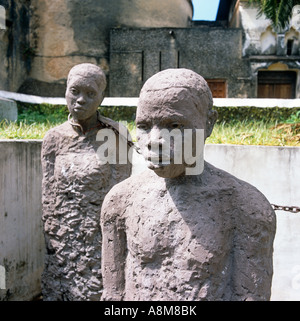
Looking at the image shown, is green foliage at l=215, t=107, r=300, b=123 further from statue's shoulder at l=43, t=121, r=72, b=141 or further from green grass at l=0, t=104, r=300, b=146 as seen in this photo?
statue's shoulder at l=43, t=121, r=72, b=141

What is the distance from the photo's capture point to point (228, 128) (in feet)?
18.8

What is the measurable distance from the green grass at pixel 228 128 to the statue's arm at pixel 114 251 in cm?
306

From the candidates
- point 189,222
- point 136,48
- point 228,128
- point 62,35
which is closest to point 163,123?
point 189,222

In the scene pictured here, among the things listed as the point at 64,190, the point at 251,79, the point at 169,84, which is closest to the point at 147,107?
the point at 169,84

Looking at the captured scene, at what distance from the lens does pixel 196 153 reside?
5.07 ft

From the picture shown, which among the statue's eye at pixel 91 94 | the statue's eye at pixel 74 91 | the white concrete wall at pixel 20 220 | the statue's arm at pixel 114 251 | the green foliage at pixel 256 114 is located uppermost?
the statue's eye at pixel 74 91

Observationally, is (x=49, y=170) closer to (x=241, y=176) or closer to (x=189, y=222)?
(x=241, y=176)

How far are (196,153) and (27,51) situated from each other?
12.7 meters

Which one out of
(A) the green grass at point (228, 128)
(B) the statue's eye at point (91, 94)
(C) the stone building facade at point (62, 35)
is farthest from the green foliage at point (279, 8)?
(C) the stone building facade at point (62, 35)

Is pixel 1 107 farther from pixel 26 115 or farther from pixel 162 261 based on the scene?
pixel 162 261

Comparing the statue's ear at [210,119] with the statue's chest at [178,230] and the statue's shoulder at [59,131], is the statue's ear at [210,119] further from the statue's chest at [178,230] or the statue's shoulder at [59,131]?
the statue's shoulder at [59,131]

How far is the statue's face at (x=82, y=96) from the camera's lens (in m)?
3.21

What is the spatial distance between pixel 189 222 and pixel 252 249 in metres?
0.25

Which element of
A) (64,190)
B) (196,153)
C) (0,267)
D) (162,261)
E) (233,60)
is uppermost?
(233,60)
